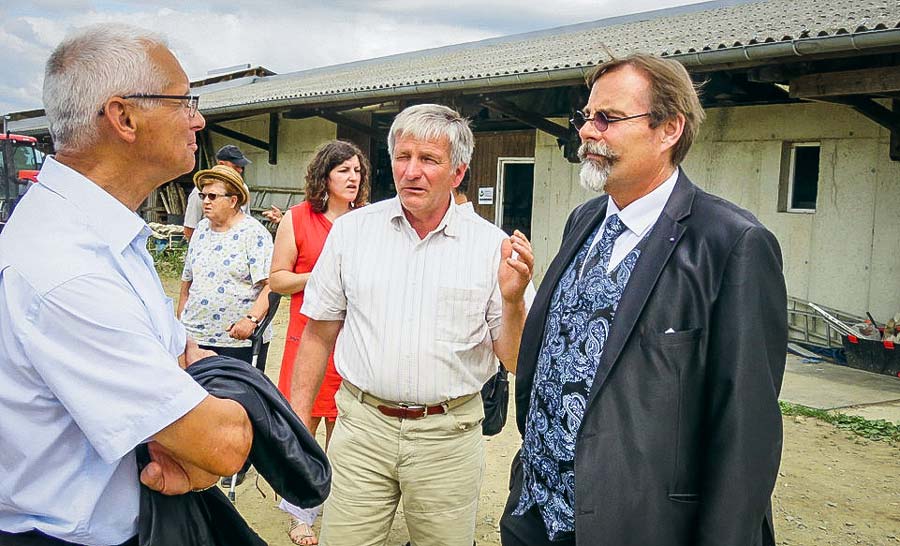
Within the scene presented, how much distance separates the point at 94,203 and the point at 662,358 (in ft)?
4.25

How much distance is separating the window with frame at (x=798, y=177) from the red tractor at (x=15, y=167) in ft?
43.2

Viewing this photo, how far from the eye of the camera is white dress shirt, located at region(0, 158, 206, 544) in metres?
1.29

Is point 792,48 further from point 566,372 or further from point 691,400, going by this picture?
point 691,400

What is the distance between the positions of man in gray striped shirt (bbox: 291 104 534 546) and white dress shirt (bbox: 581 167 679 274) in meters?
0.45

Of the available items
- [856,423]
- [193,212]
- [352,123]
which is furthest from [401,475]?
[352,123]

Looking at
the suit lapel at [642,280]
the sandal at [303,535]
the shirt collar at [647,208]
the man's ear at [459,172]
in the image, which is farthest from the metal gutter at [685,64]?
the sandal at [303,535]

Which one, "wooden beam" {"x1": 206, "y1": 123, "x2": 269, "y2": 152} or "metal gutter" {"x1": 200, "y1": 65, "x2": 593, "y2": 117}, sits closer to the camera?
"metal gutter" {"x1": 200, "y1": 65, "x2": 593, "y2": 117}

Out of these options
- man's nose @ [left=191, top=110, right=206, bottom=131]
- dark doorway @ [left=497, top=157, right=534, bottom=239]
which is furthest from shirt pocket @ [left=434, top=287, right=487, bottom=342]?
dark doorway @ [left=497, top=157, right=534, bottom=239]

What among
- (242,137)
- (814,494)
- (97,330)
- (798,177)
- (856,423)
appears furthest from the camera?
(242,137)

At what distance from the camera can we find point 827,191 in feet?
25.8

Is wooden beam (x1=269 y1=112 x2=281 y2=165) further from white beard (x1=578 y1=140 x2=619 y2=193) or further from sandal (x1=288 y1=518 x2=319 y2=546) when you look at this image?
white beard (x1=578 y1=140 x2=619 y2=193)

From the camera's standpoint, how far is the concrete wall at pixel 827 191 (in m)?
7.46

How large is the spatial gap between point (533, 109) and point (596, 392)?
27.8ft

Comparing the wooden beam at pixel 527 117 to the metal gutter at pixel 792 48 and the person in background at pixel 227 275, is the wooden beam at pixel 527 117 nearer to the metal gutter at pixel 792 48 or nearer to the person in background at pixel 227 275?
the metal gutter at pixel 792 48
